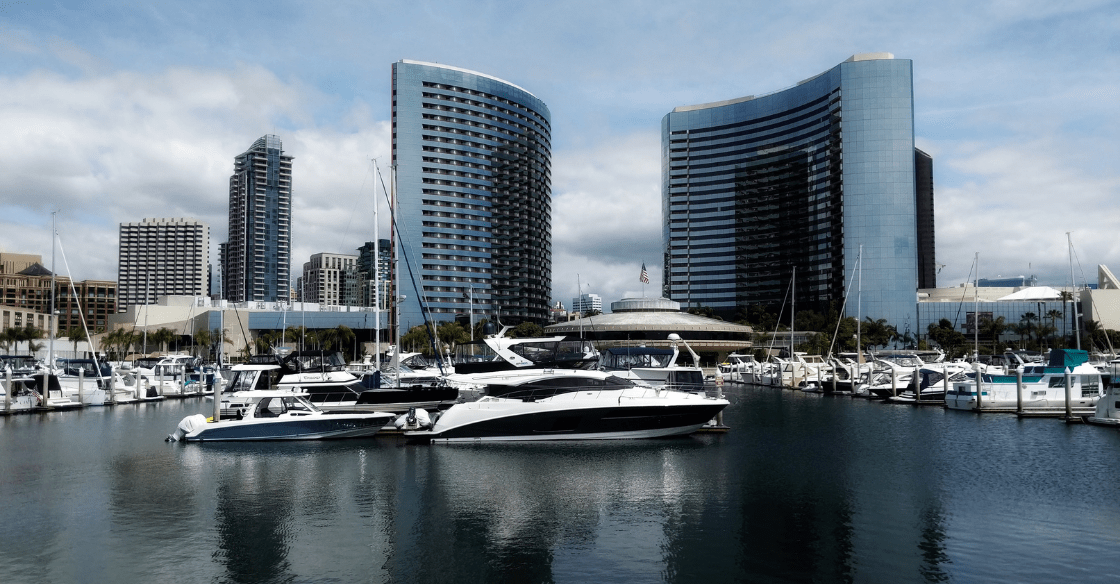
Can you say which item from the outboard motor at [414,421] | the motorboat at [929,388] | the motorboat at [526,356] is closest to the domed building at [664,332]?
the motorboat at [929,388]

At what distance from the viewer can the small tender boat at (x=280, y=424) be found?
3947 cm

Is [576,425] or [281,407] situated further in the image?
[281,407]

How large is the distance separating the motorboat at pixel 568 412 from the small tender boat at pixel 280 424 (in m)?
3.28

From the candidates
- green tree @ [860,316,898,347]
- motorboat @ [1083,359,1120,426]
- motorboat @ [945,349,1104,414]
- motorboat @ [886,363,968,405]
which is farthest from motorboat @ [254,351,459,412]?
green tree @ [860,316,898,347]

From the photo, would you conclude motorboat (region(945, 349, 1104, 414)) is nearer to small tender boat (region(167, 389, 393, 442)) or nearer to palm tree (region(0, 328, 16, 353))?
small tender boat (region(167, 389, 393, 442))

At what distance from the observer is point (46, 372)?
60219 millimetres

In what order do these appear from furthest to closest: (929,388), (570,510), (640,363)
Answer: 1. (640,363)
2. (929,388)
3. (570,510)

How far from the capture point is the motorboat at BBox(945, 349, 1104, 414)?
53250 mm

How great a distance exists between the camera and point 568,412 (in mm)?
37688

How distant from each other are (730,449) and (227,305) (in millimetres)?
160026

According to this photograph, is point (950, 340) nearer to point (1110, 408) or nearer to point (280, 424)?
point (1110, 408)

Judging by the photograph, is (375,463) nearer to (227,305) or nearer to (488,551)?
(488,551)

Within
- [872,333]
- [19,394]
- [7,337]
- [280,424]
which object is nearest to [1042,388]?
[280,424]

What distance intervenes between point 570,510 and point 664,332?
133504 mm
